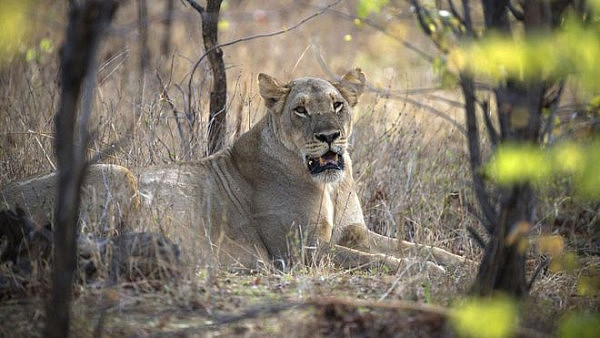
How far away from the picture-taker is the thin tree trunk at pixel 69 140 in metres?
3.31

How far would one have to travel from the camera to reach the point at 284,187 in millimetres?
6730

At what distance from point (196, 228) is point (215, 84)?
1751 millimetres

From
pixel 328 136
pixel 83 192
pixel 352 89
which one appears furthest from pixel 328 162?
pixel 83 192

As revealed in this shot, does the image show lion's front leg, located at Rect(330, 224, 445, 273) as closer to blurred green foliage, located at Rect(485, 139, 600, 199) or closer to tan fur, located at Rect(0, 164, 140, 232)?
tan fur, located at Rect(0, 164, 140, 232)

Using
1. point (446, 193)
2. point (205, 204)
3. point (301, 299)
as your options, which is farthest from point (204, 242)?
point (446, 193)

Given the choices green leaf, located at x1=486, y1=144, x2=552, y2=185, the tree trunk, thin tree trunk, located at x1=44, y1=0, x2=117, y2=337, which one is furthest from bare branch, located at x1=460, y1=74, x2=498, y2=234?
the tree trunk

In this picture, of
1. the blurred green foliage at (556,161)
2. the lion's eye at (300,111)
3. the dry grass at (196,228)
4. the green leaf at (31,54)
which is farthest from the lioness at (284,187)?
the green leaf at (31,54)

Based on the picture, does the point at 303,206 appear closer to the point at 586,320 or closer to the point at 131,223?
the point at 131,223

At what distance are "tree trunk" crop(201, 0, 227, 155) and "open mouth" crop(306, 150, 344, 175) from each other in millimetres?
1308

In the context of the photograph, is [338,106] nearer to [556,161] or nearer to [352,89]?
[352,89]

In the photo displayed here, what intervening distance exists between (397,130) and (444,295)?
3.94 m

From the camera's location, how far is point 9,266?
464 centimetres

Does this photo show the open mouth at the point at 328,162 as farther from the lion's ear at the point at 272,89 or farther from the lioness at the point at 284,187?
the lion's ear at the point at 272,89

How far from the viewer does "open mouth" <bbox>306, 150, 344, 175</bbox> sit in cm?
650
